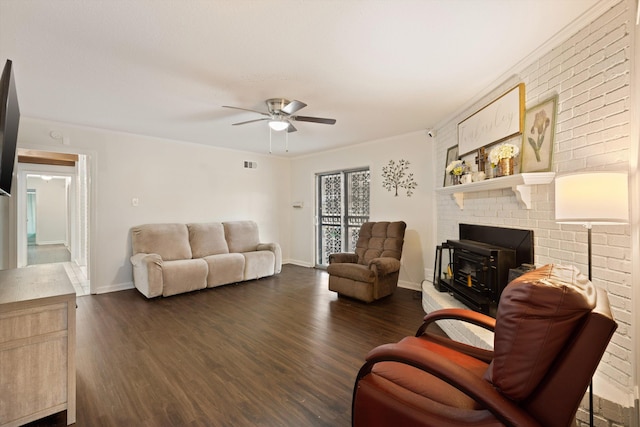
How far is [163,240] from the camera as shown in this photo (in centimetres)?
454

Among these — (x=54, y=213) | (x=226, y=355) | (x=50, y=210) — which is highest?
(x=50, y=210)

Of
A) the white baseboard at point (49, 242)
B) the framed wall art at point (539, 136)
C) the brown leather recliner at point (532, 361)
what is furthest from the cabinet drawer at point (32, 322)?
the white baseboard at point (49, 242)

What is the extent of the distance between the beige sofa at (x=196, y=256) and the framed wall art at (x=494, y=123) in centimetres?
361

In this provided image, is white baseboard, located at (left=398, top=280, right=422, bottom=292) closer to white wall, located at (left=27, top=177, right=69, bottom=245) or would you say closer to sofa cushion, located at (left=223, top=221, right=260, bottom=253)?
sofa cushion, located at (left=223, top=221, right=260, bottom=253)

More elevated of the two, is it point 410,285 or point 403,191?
point 403,191

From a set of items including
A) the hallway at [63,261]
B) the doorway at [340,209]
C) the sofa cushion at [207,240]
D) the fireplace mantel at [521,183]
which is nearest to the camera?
the fireplace mantel at [521,183]

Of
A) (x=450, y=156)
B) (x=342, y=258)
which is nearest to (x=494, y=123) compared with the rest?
(x=450, y=156)

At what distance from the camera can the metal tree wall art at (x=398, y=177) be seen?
4.57 m

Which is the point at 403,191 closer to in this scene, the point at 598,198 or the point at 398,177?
the point at 398,177

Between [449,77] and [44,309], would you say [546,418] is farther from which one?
[449,77]

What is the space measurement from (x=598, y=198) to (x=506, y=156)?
1.12m

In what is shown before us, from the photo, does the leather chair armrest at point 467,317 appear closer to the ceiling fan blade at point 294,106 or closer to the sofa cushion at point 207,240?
the ceiling fan blade at point 294,106

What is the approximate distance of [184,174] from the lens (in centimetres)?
510

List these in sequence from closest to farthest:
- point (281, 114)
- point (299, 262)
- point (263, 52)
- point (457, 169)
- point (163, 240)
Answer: point (263, 52)
point (281, 114)
point (457, 169)
point (163, 240)
point (299, 262)
